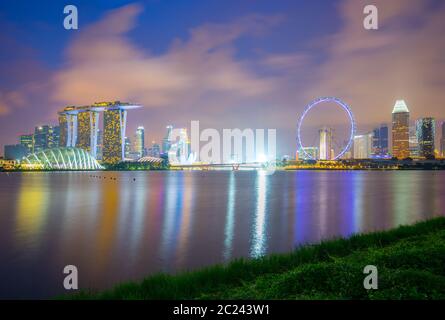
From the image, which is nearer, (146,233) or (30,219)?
(146,233)

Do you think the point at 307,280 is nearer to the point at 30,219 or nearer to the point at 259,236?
the point at 259,236

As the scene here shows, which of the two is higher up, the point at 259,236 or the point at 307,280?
the point at 307,280

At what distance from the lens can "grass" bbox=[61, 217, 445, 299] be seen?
9.06 meters

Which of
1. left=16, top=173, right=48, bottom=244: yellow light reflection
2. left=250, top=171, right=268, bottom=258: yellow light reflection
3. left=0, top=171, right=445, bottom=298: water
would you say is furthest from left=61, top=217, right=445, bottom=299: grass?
left=16, top=173, right=48, bottom=244: yellow light reflection

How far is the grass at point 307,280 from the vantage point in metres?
9.06

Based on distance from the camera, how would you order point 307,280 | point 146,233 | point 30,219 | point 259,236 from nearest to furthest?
point 307,280
point 259,236
point 146,233
point 30,219

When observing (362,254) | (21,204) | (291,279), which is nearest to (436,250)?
(362,254)

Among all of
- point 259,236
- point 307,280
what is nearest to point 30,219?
point 259,236

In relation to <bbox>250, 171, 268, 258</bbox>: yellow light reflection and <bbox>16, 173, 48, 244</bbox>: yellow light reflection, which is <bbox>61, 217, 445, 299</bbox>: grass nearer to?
<bbox>250, 171, 268, 258</bbox>: yellow light reflection

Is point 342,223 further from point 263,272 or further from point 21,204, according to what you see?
point 21,204

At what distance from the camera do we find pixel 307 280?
979 centimetres

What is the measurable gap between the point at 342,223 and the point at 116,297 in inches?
996

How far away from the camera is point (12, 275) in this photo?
54.2 ft

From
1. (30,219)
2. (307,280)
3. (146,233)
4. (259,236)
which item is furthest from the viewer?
(30,219)
